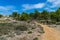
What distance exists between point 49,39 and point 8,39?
7.36m

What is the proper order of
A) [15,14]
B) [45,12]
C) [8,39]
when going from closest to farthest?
[8,39] → [45,12] → [15,14]

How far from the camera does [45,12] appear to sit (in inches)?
5128

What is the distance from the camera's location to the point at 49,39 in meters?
32.3

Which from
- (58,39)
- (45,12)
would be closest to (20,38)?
(58,39)

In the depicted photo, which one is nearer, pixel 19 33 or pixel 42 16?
pixel 19 33

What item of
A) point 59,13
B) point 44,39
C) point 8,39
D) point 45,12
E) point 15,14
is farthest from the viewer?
point 15,14

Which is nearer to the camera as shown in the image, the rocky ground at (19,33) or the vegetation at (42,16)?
the rocky ground at (19,33)

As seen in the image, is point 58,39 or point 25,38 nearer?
point 25,38

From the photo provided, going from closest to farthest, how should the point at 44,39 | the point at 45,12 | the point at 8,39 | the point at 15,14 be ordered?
the point at 8,39 < the point at 44,39 < the point at 45,12 < the point at 15,14

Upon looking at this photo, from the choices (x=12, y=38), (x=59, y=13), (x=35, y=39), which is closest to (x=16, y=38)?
(x=12, y=38)

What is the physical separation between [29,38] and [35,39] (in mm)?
1480

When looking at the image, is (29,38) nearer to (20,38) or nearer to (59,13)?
(20,38)

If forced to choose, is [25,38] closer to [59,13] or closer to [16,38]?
[16,38]

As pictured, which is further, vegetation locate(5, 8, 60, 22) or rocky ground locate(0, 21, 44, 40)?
vegetation locate(5, 8, 60, 22)
